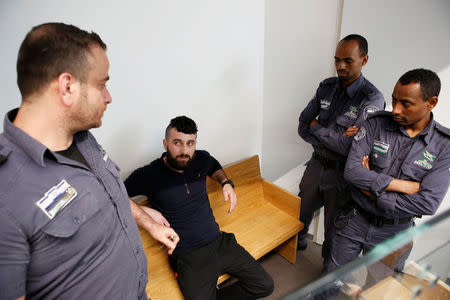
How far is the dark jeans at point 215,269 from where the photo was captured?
6.02 ft

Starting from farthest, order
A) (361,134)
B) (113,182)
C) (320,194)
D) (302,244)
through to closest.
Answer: (302,244), (320,194), (361,134), (113,182)

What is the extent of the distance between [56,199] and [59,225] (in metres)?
0.09

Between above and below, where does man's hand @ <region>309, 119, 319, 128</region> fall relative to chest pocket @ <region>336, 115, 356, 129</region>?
below

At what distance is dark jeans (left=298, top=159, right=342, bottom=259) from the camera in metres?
2.40

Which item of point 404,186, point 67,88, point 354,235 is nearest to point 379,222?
point 354,235

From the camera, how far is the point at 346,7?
2.42 meters

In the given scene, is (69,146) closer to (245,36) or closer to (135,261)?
(135,261)

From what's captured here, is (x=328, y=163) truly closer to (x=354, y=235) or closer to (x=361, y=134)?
(x=361, y=134)

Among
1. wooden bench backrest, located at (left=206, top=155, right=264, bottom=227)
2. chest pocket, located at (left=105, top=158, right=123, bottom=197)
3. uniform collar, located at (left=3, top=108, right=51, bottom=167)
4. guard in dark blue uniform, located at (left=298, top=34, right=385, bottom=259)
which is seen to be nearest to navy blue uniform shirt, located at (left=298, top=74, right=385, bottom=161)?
guard in dark blue uniform, located at (left=298, top=34, right=385, bottom=259)

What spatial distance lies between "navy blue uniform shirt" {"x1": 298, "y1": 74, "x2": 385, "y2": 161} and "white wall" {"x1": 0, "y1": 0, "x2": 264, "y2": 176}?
0.69m

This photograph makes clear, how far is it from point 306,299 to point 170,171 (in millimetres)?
1479

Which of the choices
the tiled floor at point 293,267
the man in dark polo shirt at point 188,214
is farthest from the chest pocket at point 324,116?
the tiled floor at point 293,267

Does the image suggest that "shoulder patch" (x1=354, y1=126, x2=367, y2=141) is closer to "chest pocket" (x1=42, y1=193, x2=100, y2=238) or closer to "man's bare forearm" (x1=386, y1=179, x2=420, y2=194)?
"man's bare forearm" (x1=386, y1=179, x2=420, y2=194)

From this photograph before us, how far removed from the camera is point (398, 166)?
171 cm
